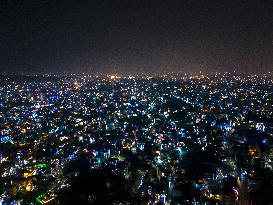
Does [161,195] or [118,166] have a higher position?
[118,166]

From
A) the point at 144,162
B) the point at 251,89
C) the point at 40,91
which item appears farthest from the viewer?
the point at 40,91

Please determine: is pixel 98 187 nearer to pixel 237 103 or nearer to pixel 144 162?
pixel 144 162

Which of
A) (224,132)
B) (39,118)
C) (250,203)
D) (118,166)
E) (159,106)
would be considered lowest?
(250,203)

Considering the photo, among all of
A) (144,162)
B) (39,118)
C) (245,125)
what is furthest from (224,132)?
(39,118)

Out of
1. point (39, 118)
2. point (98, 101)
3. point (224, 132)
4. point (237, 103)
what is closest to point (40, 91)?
point (98, 101)

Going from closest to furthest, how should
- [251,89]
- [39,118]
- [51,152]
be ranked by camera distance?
1. [51,152]
2. [39,118]
3. [251,89]

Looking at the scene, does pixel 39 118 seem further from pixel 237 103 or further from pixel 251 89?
pixel 251 89

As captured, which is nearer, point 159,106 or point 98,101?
point 159,106
